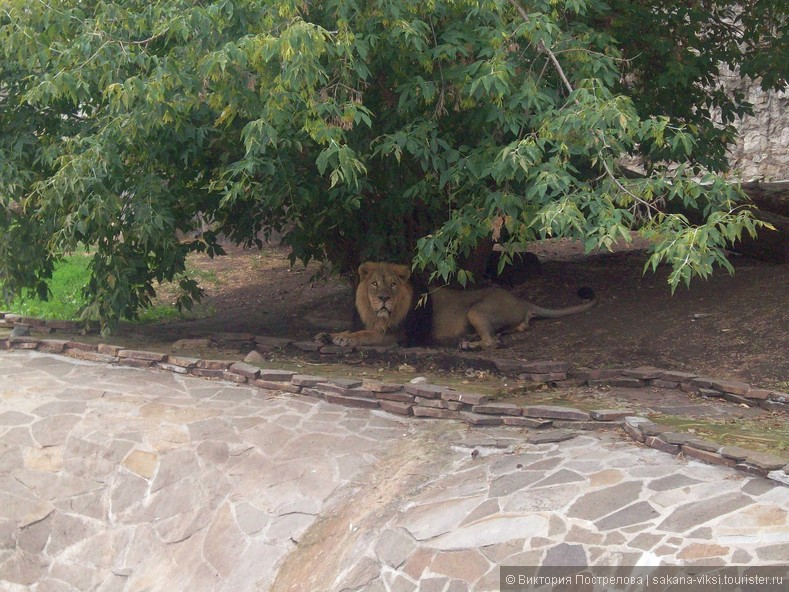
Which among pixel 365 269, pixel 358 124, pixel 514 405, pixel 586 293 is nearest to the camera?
pixel 514 405

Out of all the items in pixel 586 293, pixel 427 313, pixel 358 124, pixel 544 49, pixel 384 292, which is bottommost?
pixel 427 313

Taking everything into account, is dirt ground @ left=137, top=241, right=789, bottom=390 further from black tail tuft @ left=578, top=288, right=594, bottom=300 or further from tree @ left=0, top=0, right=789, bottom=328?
tree @ left=0, top=0, right=789, bottom=328

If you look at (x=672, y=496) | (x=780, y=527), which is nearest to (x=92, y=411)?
(x=672, y=496)

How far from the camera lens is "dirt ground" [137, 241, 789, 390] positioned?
8.42m

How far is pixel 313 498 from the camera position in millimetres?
6090

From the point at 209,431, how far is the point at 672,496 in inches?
138

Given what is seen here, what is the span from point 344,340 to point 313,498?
3.70 metres

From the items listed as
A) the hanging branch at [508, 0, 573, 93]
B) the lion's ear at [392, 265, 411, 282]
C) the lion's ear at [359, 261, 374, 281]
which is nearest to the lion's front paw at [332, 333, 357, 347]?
the lion's ear at [359, 261, 374, 281]

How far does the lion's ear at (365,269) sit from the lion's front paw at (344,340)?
660mm

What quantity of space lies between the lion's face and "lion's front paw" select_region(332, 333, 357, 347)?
1.17 feet

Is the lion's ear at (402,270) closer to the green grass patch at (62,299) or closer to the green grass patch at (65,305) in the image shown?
the green grass patch at (65,305)

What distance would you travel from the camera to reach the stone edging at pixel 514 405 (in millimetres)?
5677

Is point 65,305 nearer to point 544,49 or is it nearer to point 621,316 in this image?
point 621,316

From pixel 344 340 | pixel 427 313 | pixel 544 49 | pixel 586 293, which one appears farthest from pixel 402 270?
pixel 544 49
